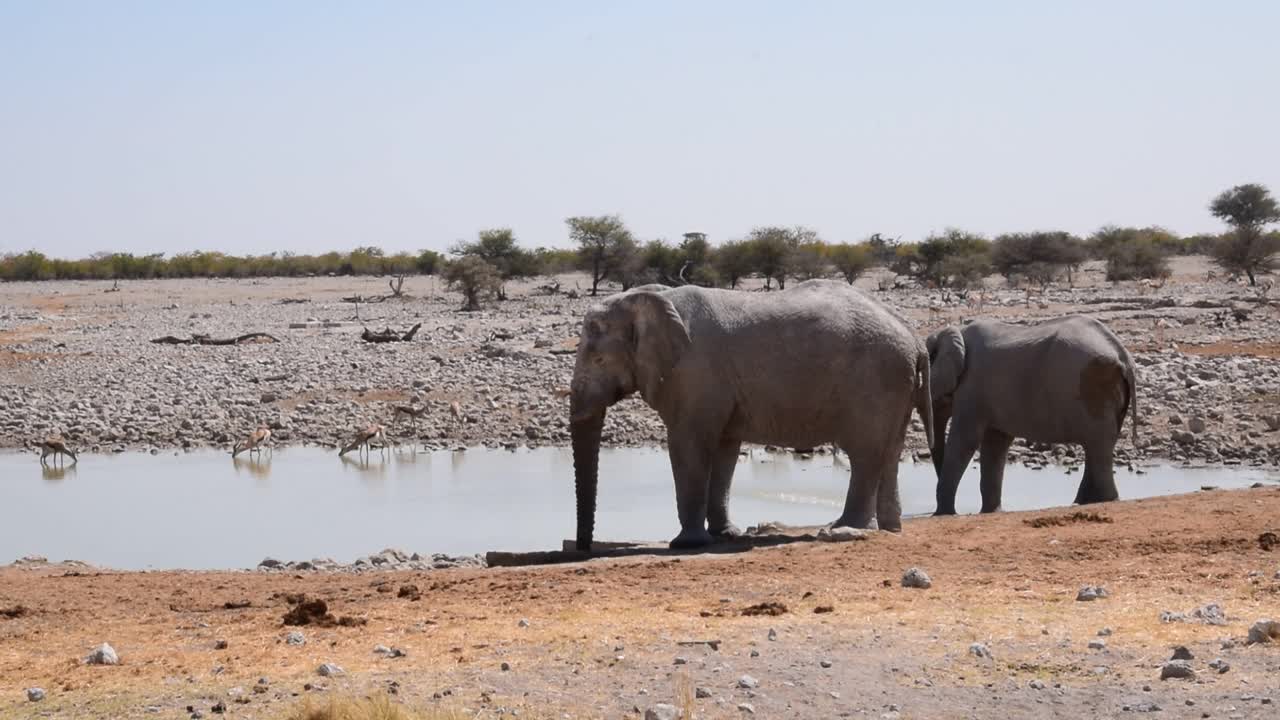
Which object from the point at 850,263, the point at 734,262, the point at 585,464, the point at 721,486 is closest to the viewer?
the point at 585,464

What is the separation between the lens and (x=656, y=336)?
1255 cm

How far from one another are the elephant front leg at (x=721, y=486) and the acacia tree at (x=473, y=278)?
3350cm

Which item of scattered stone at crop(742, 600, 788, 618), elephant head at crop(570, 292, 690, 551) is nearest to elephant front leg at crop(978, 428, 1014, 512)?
elephant head at crop(570, 292, 690, 551)

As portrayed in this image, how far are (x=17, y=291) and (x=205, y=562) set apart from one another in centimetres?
5891

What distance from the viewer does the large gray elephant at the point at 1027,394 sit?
52.4ft

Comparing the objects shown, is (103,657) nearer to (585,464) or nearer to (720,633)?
(720,633)

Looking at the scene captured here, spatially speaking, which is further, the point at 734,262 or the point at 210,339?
the point at 734,262

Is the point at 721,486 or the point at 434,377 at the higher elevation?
the point at 721,486

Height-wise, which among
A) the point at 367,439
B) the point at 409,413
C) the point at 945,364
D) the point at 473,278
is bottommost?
the point at 367,439

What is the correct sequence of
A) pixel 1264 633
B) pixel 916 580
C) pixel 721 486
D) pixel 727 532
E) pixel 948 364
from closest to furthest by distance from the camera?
1. pixel 1264 633
2. pixel 916 580
3. pixel 727 532
4. pixel 721 486
5. pixel 948 364

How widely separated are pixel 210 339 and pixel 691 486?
79.8ft

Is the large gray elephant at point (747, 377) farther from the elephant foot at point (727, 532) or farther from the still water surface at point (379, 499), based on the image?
the still water surface at point (379, 499)

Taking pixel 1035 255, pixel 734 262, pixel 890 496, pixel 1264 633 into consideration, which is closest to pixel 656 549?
pixel 890 496

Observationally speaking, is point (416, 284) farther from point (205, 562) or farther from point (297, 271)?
point (205, 562)
